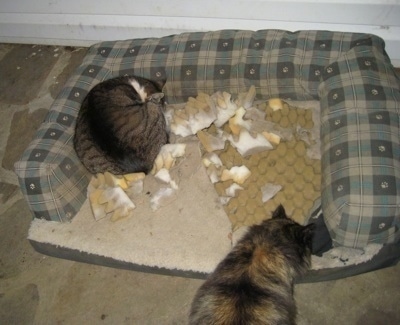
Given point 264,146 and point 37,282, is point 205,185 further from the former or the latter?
point 37,282

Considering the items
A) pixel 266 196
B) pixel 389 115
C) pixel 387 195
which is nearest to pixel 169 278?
pixel 266 196

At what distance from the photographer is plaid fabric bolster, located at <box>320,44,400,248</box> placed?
1.69 m

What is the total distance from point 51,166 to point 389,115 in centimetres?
187

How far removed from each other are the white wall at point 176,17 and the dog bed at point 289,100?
0.37 meters

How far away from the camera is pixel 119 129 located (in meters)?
2.04

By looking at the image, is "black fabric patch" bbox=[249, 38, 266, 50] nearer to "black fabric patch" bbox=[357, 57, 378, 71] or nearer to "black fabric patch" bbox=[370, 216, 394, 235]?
"black fabric patch" bbox=[357, 57, 378, 71]

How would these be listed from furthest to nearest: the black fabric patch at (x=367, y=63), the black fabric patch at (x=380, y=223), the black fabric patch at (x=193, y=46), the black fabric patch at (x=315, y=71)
A: the black fabric patch at (x=193, y=46)
the black fabric patch at (x=315, y=71)
the black fabric patch at (x=367, y=63)
the black fabric patch at (x=380, y=223)

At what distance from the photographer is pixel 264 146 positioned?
7.09 ft

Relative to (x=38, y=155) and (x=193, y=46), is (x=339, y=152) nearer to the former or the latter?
(x=193, y=46)

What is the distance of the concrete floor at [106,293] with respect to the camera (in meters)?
1.84

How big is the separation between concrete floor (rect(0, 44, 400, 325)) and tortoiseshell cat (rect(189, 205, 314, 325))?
0.53 meters

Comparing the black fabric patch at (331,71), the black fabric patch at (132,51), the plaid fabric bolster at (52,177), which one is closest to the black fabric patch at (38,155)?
the plaid fabric bolster at (52,177)

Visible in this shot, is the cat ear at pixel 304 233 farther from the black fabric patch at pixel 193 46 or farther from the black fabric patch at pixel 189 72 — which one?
the black fabric patch at pixel 193 46

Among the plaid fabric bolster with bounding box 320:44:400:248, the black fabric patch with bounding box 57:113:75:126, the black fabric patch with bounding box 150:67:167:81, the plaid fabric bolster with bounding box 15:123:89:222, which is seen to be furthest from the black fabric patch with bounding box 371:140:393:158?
the black fabric patch with bounding box 57:113:75:126
